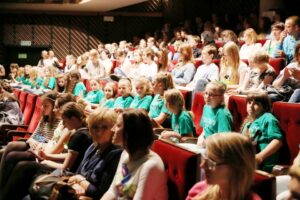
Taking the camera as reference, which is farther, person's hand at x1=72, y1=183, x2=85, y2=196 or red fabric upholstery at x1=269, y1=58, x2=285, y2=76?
red fabric upholstery at x1=269, y1=58, x2=285, y2=76

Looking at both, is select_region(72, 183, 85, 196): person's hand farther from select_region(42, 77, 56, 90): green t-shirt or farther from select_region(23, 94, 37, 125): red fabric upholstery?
select_region(42, 77, 56, 90): green t-shirt

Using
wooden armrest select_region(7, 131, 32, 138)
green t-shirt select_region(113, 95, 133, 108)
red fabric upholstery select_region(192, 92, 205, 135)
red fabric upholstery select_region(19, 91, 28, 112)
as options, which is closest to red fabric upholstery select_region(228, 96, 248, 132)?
red fabric upholstery select_region(192, 92, 205, 135)

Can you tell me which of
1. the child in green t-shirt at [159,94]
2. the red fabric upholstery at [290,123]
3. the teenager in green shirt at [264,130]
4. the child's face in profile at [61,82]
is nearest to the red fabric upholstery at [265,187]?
the teenager in green shirt at [264,130]

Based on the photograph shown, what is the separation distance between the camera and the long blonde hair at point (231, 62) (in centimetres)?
442

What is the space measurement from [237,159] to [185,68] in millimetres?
4013

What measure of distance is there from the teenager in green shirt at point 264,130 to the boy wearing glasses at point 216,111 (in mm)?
298

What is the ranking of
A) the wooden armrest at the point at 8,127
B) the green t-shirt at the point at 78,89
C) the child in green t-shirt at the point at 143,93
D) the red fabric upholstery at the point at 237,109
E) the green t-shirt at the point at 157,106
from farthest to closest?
the green t-shirt at the point at 78,89
the wooden armrest at the point at 8,127
the child in green t-shirt at the point at 143,93
the green t-shirt at the point at 157,106
the red fabric upholstery at the point at 237,109

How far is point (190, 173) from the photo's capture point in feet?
6.57

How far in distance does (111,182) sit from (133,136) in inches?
15.8

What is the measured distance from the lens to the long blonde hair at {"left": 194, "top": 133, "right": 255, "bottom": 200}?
156 centimetres

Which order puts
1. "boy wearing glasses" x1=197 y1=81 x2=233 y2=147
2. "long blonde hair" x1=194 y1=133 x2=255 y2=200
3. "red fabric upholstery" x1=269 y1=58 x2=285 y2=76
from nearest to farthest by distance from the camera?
"long blonde hair" x1=194 y1=133 x2=255 y2=200
"boy wearing glasses" x1=197 y1=81 x2=233 y2=147
"red fabric upholstery" x1=269 y1=58 x2=285 y2=76

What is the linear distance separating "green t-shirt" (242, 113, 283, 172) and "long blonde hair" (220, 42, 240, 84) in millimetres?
1716

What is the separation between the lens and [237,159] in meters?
1.57

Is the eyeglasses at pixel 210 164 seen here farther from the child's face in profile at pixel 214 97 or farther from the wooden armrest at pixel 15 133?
the wooden armrest at pixel 15 133
